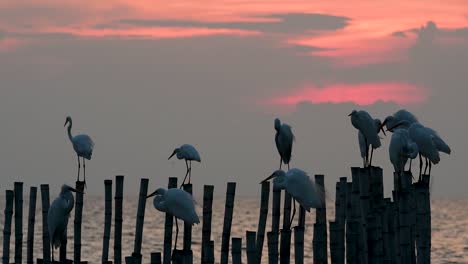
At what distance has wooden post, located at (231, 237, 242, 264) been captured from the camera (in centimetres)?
1320

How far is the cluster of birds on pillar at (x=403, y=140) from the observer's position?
56.4 ft

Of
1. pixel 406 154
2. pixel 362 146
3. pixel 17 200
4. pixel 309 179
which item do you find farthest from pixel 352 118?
pixel 17 200

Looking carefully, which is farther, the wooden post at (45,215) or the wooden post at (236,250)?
the wooden post at (45,215)

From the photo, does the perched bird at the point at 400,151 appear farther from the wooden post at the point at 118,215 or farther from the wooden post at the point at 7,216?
the wooden post at the point at 7,216

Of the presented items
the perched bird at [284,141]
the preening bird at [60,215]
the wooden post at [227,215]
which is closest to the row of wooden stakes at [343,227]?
the wooden post at [227,215]

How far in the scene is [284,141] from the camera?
21.1 meters

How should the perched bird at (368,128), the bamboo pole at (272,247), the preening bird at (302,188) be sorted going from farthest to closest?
the perched bird at (368,128) → the preening bird at (302,188) → the bamboo pole at (272,247)

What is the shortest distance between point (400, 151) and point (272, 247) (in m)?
4.22

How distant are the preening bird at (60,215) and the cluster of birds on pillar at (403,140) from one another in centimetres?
506

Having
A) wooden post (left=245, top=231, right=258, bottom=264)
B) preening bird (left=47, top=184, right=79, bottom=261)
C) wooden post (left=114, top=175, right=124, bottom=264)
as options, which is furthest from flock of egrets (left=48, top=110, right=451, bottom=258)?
wooden post (left=245, top=231, right=258, bottom=264)

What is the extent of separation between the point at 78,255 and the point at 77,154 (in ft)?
17.1

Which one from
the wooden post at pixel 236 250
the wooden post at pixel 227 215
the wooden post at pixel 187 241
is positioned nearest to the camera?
the wooden post at pixel 187 241

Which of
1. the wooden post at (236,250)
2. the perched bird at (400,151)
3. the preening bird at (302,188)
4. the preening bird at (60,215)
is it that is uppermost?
the perched bird at (400,151)

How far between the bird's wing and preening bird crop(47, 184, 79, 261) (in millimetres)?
1570
